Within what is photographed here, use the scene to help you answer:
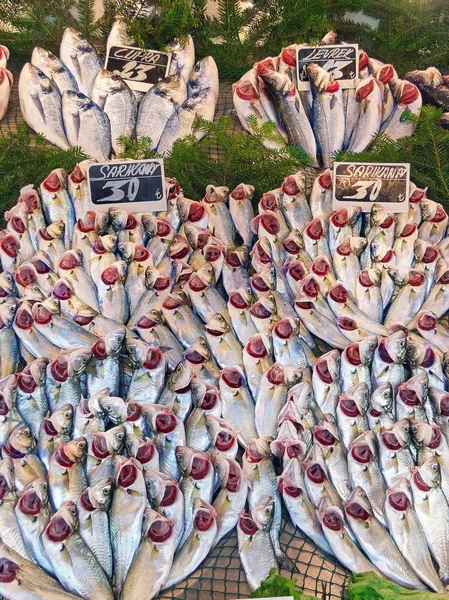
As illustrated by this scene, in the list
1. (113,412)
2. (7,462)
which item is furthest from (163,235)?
(7,462)

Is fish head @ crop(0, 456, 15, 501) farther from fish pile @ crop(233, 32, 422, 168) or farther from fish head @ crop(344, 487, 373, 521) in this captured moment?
fish pile @ crop(233, 32, 422, 168)

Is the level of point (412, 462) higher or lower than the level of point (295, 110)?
lower

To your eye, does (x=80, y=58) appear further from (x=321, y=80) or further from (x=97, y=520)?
(x=97, y=520)

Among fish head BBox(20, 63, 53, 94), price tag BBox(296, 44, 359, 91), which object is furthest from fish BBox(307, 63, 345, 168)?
fish head BBox(20, 63, 53, 94)

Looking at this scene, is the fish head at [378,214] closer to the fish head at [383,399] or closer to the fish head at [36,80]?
the fish head at [383,399]

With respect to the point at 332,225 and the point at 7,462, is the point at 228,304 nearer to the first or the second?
the point at 332,225

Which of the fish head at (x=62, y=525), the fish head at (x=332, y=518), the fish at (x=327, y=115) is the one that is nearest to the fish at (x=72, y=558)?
the fish head at (x=62, y=525)
